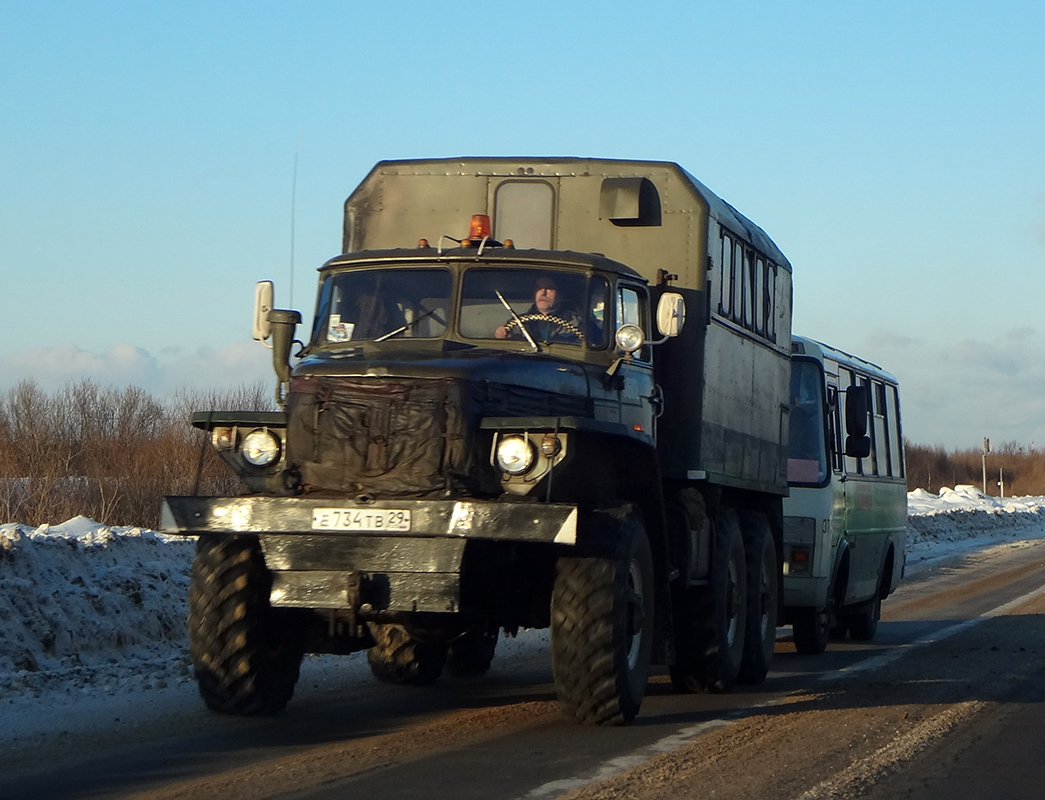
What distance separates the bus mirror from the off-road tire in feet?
14.5

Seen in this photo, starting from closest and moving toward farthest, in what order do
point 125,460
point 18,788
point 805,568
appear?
point 18,788 → point 805,568 → point 125,460

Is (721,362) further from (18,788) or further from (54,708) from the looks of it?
(18,788)

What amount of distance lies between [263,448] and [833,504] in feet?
26.0

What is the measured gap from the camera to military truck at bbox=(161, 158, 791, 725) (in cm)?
792

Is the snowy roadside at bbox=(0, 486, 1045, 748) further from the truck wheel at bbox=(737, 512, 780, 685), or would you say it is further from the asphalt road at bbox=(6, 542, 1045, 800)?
the truck wheel at bbox=(737, 512, 780, 685)

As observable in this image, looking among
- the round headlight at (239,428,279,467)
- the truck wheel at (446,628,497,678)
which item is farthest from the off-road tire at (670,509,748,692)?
the round headlight at (239,428,279,467)

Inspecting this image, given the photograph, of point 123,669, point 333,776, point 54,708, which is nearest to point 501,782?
point 333,776

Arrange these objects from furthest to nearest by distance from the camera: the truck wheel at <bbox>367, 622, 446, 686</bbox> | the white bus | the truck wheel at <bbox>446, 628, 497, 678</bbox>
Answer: the white bus, the truck wheel at <bbox>446, 628, 497, 678</bbox>, the truck wheel at <bbox>367, 622, 446, 686</bbox>

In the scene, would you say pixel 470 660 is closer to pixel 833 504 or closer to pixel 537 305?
pixel 537 305

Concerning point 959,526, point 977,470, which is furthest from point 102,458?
point 977,470

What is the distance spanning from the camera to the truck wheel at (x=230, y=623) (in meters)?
8.36

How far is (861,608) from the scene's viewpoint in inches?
631

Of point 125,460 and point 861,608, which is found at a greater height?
point 125,460

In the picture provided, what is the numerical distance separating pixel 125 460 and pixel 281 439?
2978 centimetres
